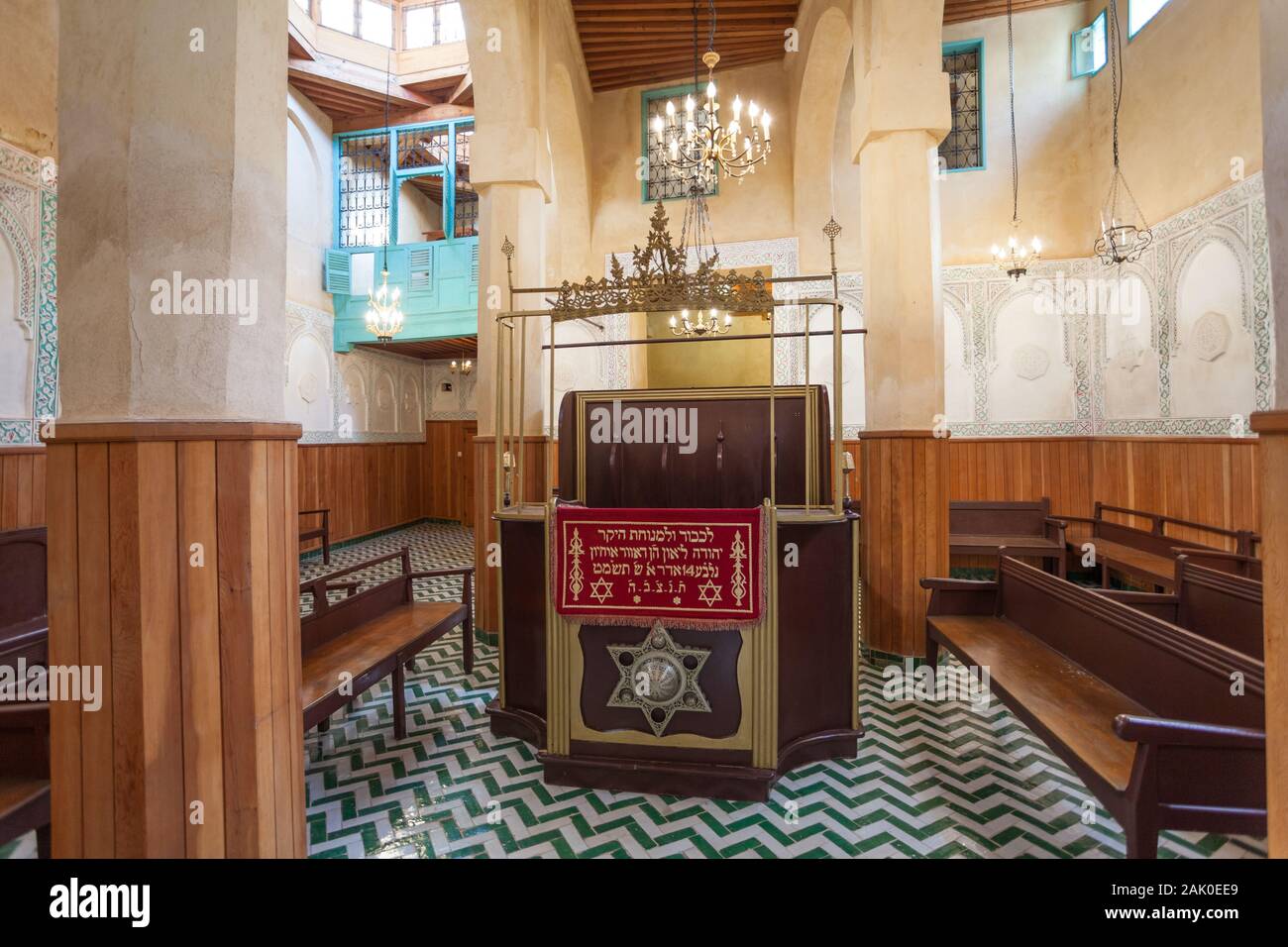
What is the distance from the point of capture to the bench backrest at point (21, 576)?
3.96 m

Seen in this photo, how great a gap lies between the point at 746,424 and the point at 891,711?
2.12 m

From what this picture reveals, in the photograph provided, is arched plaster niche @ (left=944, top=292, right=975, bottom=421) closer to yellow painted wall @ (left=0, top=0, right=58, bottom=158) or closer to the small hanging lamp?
the small hanging lamp

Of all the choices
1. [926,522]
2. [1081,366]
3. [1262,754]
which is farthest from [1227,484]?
[1262,754]

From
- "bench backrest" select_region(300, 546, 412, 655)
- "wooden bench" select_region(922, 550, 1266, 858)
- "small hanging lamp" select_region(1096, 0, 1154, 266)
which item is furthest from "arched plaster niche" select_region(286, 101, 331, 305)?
"small hanging lamp" select_region(1096, 0, 1154, 266)

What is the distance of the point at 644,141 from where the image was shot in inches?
376

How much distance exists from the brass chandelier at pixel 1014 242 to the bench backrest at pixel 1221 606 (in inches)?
215

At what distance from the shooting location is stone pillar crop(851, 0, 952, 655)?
451 centimetres

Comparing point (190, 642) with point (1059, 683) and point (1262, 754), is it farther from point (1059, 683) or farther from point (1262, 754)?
point (1059, 683)

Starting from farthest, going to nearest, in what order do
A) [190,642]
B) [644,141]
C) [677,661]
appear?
[644,141], [677,661], [190,642]

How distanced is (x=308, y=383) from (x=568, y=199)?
16.6 ft

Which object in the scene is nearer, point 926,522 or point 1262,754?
point 1262,754

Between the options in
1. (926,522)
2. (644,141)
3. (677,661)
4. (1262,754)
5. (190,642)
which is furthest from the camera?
(644,141)

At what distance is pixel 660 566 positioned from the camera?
9.43 feet

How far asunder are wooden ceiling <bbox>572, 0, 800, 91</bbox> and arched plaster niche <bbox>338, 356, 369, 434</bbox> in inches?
249
